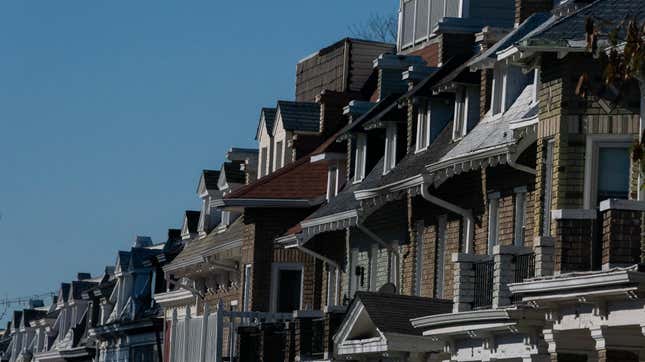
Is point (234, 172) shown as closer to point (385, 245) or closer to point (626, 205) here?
point (385, 245)

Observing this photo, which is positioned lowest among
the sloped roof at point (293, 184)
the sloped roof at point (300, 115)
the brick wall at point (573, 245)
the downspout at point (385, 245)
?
the brick wall at point (573, 245)

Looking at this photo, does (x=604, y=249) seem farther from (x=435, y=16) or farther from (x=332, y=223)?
(x=435, y=16)

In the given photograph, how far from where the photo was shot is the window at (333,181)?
50.8 metres

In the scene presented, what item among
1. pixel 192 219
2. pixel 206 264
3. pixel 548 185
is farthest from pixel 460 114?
pixel 192 219

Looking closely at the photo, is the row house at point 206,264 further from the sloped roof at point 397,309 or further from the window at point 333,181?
the sloped roof at point 397,309

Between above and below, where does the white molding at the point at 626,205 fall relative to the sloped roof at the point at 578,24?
below

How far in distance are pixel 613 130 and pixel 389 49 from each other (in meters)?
28.7

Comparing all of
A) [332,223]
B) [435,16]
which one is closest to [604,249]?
[332,223]

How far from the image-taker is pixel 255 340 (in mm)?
51031

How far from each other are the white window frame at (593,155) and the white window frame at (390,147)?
15.2 metres

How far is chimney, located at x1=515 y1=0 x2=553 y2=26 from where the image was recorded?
38.8 meters

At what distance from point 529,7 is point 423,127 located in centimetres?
425

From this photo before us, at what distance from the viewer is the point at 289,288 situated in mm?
55219

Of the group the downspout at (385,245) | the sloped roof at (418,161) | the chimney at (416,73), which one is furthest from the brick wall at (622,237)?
the chimney at (416,73)
